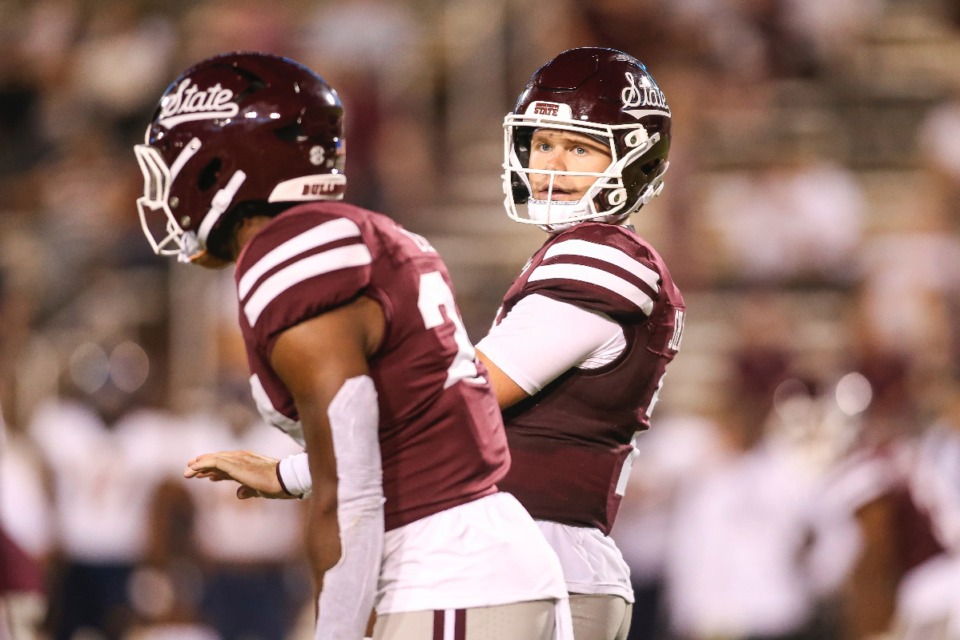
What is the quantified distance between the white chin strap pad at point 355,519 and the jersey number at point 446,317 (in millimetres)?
212

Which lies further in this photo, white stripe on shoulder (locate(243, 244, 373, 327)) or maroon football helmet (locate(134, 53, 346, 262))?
maroon football helmet (locate(134, 53, 346, 262))

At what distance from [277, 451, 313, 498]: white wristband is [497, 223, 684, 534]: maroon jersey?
491 millimetres

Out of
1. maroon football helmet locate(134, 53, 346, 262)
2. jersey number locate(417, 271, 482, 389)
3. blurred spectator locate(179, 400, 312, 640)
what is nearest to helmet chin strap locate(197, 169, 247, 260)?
maroon football helmet locate(134, 53, 346, 262)

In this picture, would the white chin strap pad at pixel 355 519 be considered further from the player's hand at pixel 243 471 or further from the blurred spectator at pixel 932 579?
the blurred spectator at pixel 932 579

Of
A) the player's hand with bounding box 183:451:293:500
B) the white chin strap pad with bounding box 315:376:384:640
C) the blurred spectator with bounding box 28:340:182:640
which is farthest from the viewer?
the blurred spectator with bounding box 28:340:182:640

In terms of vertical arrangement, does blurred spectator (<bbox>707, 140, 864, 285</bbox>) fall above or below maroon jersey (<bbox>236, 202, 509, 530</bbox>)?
below

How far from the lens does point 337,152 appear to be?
299 centimetres

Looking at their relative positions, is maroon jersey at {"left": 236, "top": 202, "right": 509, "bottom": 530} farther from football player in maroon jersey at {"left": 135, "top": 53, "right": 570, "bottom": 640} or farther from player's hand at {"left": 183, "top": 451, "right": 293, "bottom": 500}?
player's hand at {"left": 183, "top": 451, "right": 293, "bottom": 500}

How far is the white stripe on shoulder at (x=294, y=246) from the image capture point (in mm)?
2705

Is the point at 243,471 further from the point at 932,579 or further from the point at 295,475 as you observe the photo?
the point at 932,579

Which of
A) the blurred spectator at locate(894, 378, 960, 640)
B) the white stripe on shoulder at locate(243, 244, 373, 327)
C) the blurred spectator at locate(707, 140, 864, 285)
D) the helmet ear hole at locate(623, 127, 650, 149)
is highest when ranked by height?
the helmet ear hole at locate(623, 127, 650, 149)

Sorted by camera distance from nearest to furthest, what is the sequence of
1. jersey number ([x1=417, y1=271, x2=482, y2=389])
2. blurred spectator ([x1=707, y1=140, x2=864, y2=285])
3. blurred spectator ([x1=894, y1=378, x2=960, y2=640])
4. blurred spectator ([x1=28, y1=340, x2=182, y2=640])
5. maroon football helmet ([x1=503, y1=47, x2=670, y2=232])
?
1. jersey number ([x1=417, y1=271, x2=482, y2=389])
2. maroon football helmet ([x1=503, y1=47, x2=670, y2=232])
3. blurred spectator ([x1=894, y1=378, x2=960, y2=640])
4. blurred spectator ([x1=28, y1=340, x2=182, y2=640])
5. blurred spectator ([x1=707, y1=140, x2=864, y2=285])

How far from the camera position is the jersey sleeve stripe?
3.33 metres

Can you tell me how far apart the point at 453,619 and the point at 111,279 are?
7.59 metres
